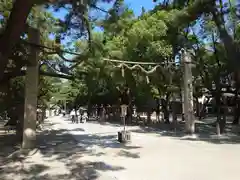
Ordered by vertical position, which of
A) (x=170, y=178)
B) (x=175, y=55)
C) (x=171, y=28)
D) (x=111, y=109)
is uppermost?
(x=171, y=28)

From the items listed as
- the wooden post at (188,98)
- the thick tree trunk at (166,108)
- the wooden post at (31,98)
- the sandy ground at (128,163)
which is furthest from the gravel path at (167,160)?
the thick tree trunk at (166,108)

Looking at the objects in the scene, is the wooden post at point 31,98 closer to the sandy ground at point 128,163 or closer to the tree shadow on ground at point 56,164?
the tree shadow on ground at point 56,164

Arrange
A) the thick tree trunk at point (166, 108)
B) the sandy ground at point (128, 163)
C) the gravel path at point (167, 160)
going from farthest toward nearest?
the thick tree trunk at point (166, 108), the sandy ground at point (128, 163), the gravel path at point (167, 160)

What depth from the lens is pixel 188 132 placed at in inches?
704

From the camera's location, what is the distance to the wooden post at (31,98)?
1324 cm

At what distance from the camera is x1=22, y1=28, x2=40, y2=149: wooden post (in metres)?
13.2

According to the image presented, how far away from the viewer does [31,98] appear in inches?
527

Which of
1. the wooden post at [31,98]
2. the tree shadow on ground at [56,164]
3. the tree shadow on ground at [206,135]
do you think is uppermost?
the wooden post at [31,98]

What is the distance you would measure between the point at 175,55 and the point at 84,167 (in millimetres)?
14432

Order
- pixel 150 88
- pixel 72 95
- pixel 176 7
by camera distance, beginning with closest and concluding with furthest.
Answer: pixel 176 7
pixel 150 88
pixel 72 95

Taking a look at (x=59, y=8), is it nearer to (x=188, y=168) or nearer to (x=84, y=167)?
(x=84, y=167)

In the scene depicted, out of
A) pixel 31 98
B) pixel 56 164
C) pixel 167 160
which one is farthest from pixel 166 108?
pixel 56 164

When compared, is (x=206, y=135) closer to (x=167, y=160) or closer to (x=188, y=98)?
(x=188, y=98)

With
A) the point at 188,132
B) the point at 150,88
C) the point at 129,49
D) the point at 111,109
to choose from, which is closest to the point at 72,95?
the point at 111,109
